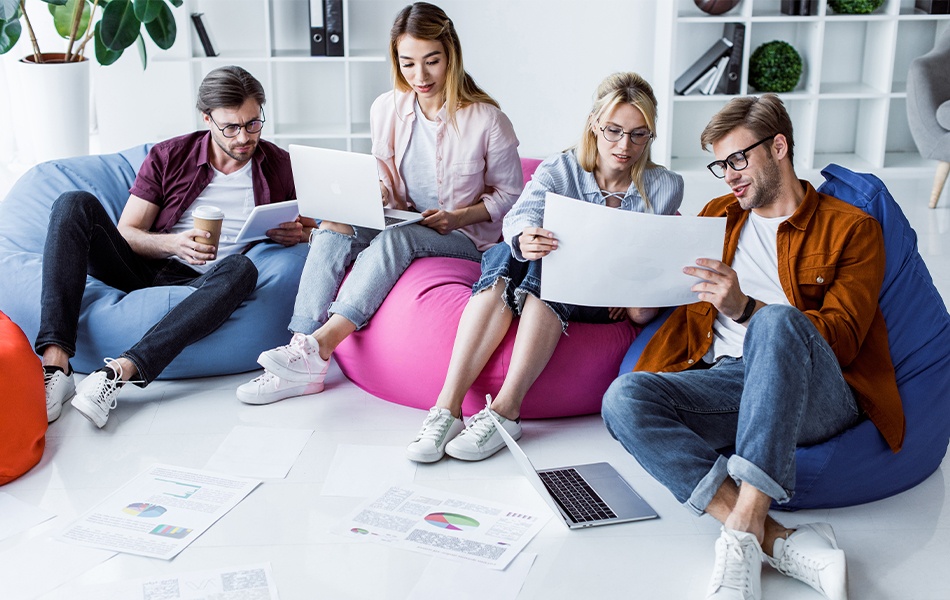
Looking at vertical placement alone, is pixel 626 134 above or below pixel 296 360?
above

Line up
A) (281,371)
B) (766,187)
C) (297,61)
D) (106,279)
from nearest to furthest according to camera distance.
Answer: (766,187) → (281,371) → (106,279) → (297,61)

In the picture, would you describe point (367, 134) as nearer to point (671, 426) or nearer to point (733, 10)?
point (733, 10)

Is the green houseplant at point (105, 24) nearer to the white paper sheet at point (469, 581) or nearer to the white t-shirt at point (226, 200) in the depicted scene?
the white t-shirt at point (226, 200)

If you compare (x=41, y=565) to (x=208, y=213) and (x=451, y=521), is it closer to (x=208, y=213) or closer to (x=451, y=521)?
(x=451, y=521)

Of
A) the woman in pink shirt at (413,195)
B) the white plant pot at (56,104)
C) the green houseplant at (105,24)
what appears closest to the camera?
the woman in pink shirt at (413,195)

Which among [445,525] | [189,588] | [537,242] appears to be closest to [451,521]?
[445,525]

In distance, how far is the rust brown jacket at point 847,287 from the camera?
2.08 m

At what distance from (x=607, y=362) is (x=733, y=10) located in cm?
289

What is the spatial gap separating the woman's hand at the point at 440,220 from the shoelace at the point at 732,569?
1.28 m

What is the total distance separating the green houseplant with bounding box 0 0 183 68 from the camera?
410cm

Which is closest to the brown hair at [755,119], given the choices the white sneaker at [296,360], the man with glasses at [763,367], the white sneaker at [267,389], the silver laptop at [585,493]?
the man with glasses at [763,367]

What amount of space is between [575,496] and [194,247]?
4.13 ft

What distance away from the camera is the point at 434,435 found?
241 centimetres

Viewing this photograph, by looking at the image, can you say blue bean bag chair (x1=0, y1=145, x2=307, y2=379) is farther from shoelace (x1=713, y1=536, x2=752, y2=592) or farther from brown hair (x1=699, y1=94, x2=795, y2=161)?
shoelace (x1=713, y1=536, x2=752, y2=592)
